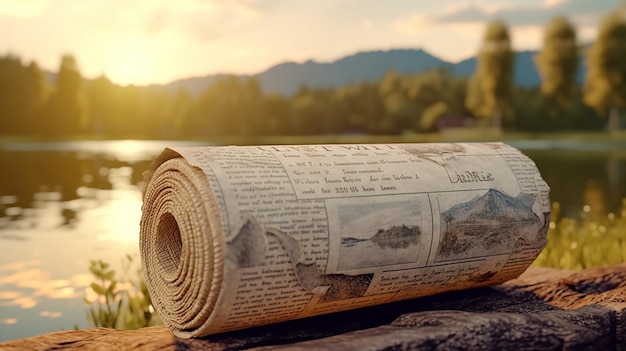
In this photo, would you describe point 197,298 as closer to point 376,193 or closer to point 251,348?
point 251,348

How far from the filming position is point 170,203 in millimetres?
3900

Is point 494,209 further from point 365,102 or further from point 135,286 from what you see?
point 365,102

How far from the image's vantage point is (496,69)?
54.7 metres

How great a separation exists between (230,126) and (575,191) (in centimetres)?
4820

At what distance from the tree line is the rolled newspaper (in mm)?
49443

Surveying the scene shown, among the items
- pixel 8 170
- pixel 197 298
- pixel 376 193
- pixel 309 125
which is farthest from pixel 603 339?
pixel 309 125

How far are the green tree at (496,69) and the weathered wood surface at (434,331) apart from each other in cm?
5178

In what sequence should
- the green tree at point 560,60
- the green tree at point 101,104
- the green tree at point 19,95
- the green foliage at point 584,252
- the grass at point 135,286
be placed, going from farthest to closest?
the green tree at point 101,104 < the green tree at point 19,95 < the green tree at point 560,60 < the green foliage at point 584,252 < the grass at point 135,286

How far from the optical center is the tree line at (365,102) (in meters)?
53.8

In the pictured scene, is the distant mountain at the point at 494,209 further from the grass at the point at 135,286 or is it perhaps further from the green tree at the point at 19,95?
the green tree at the point at 19,95

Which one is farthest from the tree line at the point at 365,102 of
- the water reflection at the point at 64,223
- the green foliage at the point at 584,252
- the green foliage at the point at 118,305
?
the green foliage at the point at 118,305

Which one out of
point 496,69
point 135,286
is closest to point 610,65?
point 496,69

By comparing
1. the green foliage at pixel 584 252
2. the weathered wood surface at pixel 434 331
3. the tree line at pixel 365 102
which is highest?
the tree line at pixel 365 102

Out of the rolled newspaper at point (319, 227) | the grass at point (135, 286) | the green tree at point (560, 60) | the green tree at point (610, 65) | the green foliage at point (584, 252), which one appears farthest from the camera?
the green tree at point (560, 60)
